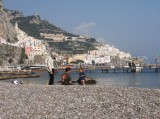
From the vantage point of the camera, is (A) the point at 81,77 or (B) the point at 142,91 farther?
→ (A) the point at 81,77

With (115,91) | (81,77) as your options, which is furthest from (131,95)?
(81,77)

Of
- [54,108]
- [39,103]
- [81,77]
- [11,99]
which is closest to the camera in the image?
[54,108]

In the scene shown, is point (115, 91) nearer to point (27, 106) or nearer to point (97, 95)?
point (97, 95)

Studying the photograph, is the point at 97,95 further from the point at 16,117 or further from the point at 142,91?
the point at 16,117

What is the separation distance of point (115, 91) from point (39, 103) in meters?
3.57

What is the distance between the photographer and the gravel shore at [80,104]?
1442cm

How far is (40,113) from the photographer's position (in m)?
15.0

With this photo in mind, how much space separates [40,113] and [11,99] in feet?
10.7

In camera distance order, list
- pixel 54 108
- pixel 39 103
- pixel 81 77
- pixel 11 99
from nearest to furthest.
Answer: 1. pixel 54 108
2. pixel 39 103
3. pixel 11 99
4. pixel 81 77

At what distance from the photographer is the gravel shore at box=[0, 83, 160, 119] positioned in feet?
47.3

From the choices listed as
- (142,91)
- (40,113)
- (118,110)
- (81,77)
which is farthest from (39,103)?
(81,77)

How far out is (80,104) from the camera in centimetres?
1599

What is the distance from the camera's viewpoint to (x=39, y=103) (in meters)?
16.6

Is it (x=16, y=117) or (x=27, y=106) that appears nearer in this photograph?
(x=16, y=117)
